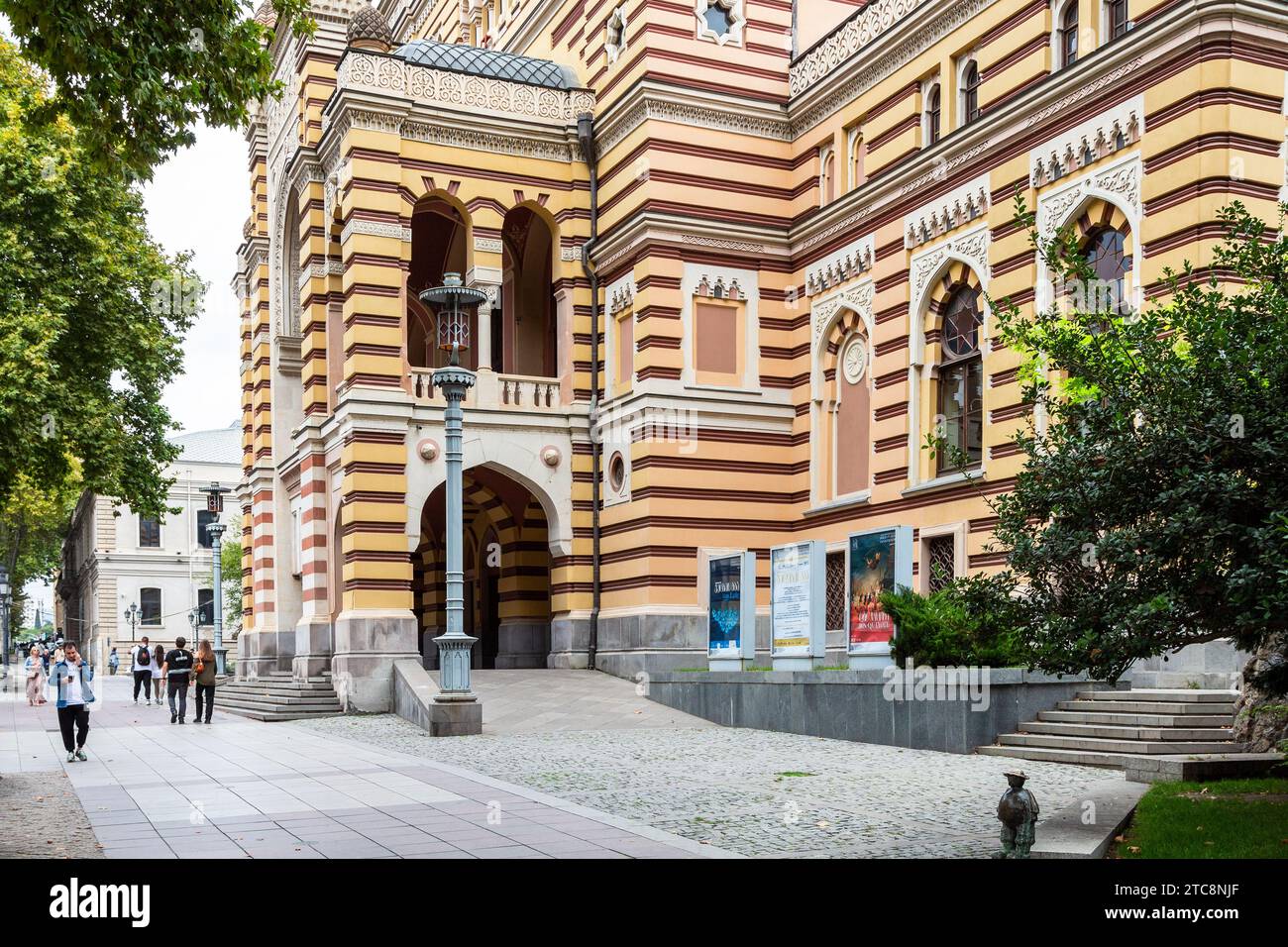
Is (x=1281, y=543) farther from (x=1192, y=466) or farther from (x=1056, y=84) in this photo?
(x=1056, y=84)

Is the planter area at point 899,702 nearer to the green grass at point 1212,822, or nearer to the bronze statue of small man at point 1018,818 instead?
the green grass at point 1212,822

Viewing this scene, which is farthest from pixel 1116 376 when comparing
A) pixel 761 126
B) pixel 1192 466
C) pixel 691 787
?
pixel 761 126

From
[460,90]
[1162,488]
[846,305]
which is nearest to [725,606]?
[846,305]

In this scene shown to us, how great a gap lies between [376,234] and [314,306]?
467 centimetres

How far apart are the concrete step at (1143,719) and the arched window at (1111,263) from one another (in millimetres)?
6415

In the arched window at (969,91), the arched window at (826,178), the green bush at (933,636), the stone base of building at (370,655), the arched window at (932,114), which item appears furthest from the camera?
the arched window at (826,178)

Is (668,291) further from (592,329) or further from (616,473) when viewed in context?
(616,473)

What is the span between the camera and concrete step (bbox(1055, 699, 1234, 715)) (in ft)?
53.1

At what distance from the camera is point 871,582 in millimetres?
19516

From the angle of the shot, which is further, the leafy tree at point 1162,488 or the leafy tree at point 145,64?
the leafy tree at point 145,64

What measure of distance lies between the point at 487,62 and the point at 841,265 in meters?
10.1

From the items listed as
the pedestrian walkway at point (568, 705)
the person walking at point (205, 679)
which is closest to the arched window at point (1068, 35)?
the pedestrian walkway at point (568, 705)

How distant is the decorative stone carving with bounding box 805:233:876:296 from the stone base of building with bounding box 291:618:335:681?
1368 centimetres

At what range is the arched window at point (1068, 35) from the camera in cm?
2211
